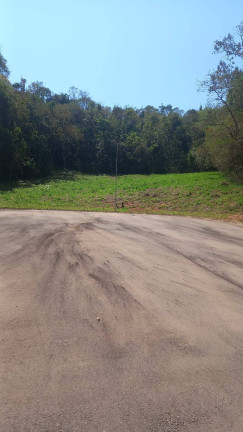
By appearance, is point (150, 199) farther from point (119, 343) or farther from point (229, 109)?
point (119, 343)

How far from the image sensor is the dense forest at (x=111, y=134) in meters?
24.5

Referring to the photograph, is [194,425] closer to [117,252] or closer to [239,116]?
[117,252]

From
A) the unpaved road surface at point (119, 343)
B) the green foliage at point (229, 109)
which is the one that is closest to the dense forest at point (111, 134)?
the green foliage at point (229, 109)

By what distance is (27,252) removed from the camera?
8016 mm

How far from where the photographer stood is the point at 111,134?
70.8 metres

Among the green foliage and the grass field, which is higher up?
the green foliage

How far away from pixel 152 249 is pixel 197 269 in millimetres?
1979

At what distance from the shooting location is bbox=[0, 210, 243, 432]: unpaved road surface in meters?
2.81

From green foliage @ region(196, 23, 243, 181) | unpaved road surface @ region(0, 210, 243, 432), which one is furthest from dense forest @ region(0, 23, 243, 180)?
unpaved road surface @ region(0, 210, 243, 432)

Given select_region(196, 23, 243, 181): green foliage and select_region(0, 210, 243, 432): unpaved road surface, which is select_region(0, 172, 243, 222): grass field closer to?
select_region(196, 23, 243, 181): green foliage

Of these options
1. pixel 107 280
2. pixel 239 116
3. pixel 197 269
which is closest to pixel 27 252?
pixel 107 280

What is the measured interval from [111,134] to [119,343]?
6990cm

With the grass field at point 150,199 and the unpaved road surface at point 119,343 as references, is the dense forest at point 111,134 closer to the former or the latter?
the grass field at point 150,199

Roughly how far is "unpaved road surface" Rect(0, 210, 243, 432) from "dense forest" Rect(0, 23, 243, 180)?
1944 centimetres
